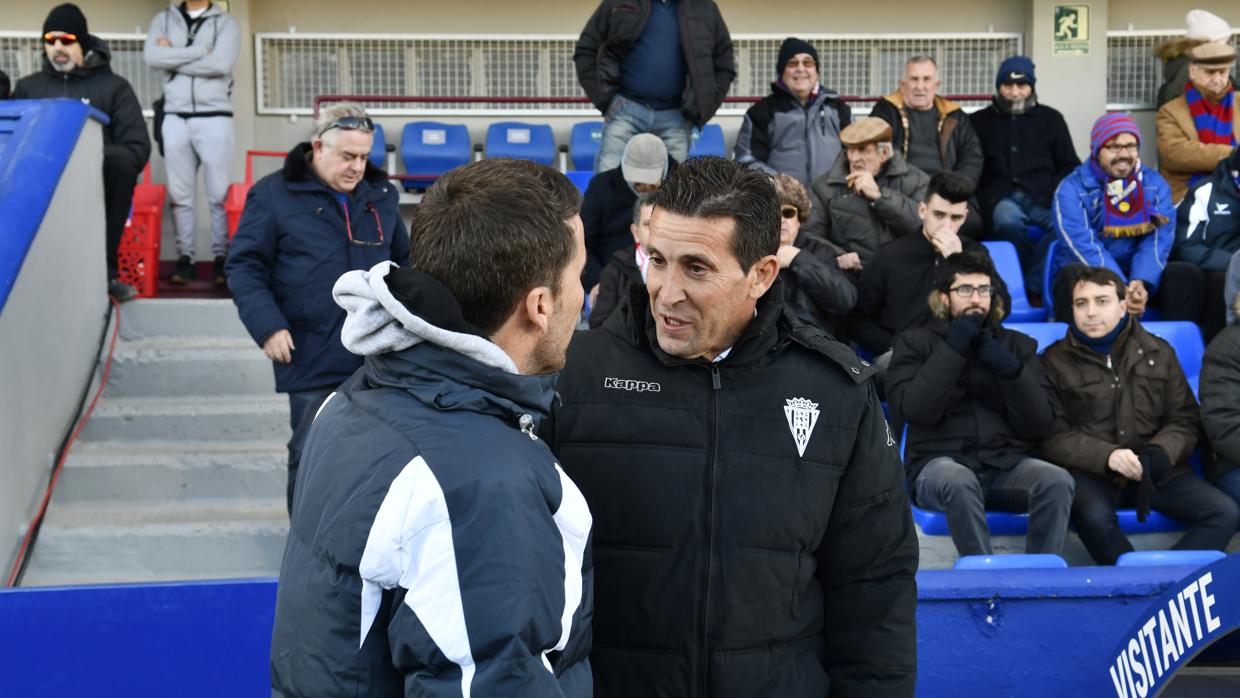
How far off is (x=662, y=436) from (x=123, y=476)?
12.4 feet

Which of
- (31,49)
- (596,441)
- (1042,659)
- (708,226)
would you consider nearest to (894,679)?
(596,441)

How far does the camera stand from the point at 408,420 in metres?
1.60

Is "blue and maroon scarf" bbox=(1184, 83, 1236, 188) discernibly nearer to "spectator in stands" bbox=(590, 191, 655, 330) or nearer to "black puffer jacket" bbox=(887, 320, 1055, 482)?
"black puffer jacket" bbox=(887, 320, 1055, 482)

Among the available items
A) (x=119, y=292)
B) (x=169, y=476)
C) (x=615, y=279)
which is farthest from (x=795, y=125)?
(x=169, y=476)

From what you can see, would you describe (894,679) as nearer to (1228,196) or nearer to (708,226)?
(708,226)

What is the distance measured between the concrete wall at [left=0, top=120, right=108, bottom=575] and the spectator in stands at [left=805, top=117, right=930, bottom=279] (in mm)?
3317

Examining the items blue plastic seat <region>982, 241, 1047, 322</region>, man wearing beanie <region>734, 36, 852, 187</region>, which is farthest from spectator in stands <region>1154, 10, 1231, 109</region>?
man wearing beanie <region>734, 36, 852, 187</region>

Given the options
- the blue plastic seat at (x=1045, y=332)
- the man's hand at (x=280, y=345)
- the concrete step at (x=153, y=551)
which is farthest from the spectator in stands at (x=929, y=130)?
the concrete step at (x=153, y=551)

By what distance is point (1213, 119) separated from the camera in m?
7.80

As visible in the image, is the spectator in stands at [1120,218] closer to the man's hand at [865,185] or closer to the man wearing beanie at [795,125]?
the man's hand at [865,185]

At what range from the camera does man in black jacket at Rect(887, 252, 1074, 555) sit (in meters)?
4.67

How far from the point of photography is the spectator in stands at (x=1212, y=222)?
22.1 feet

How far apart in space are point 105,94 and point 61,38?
406 mm

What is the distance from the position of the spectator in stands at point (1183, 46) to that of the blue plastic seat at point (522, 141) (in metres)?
4.21
